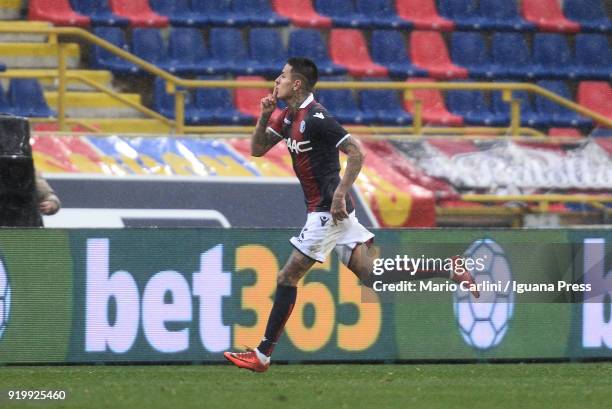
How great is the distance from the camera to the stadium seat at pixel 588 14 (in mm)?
18203

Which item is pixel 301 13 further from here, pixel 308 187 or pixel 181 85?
pixel 308 187

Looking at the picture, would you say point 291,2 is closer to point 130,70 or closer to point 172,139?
point 130,70

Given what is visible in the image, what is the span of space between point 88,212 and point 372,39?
5.52 m

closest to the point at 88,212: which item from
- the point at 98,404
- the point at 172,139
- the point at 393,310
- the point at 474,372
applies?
the point at 172,139

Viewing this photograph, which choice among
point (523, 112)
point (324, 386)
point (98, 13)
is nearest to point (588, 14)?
point (523, 112)

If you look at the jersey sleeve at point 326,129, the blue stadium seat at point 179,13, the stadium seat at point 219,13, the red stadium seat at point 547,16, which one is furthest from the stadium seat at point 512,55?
the jersey sleeve at point 326,129

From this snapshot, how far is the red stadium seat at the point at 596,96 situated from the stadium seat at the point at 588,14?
87 centimetres

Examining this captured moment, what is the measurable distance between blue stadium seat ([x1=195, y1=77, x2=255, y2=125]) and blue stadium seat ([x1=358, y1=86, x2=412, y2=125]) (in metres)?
1.54

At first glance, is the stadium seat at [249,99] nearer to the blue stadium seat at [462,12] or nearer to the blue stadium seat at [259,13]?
the blue stadium seat at [259,13]

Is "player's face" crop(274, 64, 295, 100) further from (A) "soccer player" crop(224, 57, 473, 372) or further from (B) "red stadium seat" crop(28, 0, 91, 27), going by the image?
(B) "red stadium seat" crop(28, 0, 91, 27)

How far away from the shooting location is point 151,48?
51.8 ft

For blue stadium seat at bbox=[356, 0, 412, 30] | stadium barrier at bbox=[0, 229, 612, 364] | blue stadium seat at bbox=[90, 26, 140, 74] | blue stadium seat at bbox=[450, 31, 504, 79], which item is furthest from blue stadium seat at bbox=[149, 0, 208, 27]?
stadium barrier at bbox=[0, 229, 612, 364]

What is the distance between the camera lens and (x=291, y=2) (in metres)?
16.9

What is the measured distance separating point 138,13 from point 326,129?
791 centimetres
